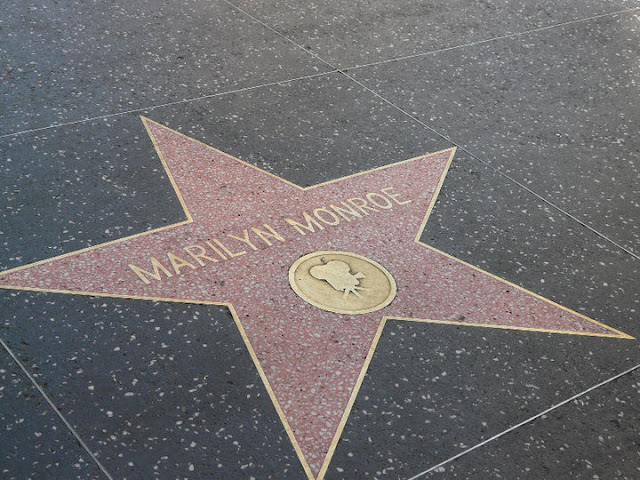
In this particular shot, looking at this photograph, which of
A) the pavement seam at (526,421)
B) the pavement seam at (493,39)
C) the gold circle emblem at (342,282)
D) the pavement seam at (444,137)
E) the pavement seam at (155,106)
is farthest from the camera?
the pavement seam at (493,39)

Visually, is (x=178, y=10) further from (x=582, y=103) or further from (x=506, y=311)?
(x=506, y=311)

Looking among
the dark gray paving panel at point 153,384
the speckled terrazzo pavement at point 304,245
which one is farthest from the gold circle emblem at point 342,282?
the dark gray paving panel at point 153,384

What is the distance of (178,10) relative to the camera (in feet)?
16.6

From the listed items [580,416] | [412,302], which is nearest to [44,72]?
[412,302]

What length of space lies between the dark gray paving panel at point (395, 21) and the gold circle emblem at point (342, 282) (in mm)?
1936

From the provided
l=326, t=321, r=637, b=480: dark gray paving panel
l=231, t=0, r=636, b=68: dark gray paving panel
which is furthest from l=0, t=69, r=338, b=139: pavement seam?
l=326, t=321, r=637, b=480: dark gray paving panel

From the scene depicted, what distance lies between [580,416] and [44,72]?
129 inches

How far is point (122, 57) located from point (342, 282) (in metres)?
2.30

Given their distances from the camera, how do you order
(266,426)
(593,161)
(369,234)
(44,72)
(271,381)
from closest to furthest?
1. (266,426)
2. (271,381)
3. (369,234)
4. (593,161)
5. (44,72)

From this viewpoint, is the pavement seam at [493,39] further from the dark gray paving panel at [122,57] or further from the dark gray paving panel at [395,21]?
the dark gray paving panel at [122,57]

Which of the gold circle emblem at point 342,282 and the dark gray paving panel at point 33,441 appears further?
the gold circle emblem at point 342,282

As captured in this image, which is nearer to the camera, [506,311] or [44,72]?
[506,311]

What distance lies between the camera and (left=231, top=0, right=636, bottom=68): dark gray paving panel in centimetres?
481

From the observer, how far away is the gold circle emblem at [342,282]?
110 inches
